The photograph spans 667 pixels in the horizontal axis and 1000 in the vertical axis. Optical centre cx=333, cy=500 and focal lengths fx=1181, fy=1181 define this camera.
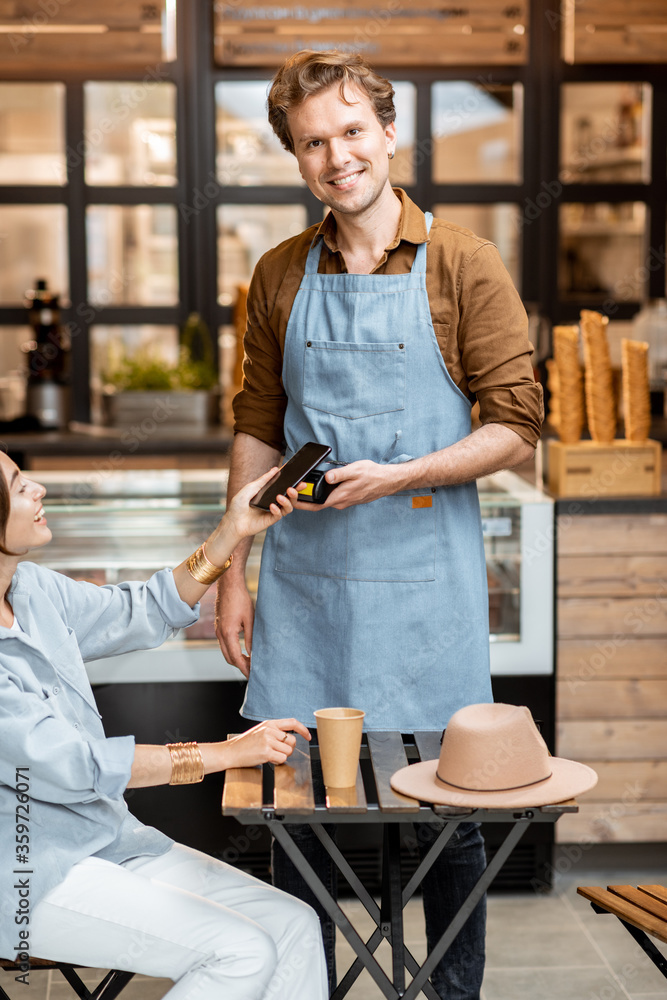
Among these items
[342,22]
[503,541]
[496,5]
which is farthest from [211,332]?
[503,541]

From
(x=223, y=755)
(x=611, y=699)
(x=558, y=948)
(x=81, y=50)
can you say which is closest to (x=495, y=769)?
(x=223, y=755)

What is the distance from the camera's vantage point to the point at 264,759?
5.16 feet

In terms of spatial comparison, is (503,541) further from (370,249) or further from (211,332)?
(211,332)

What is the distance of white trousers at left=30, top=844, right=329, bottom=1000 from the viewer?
59.9 inches

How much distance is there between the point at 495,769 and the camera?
145 centimetres

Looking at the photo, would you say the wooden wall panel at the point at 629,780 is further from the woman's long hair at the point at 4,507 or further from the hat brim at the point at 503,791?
the woman's long hair at the point at 4,507

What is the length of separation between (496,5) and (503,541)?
254 centimetres

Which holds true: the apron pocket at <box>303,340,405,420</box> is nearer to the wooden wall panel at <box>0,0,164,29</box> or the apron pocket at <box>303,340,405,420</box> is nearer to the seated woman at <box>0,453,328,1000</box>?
the seated woman at <box>0,453,328,1000</box>

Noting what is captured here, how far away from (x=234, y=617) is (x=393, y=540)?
0.33 m

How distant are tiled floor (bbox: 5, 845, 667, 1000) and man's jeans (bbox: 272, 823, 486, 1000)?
1.64 feet

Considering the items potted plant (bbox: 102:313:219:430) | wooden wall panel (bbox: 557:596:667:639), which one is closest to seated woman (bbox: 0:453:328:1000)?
wooden wall panel (bbox: 557:596:667:639)

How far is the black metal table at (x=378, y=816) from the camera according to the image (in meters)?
1.43

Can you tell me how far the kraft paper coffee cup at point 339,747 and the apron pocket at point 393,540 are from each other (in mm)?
429

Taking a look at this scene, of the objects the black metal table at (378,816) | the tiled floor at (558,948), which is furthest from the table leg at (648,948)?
the tiled floor at (558,948)
